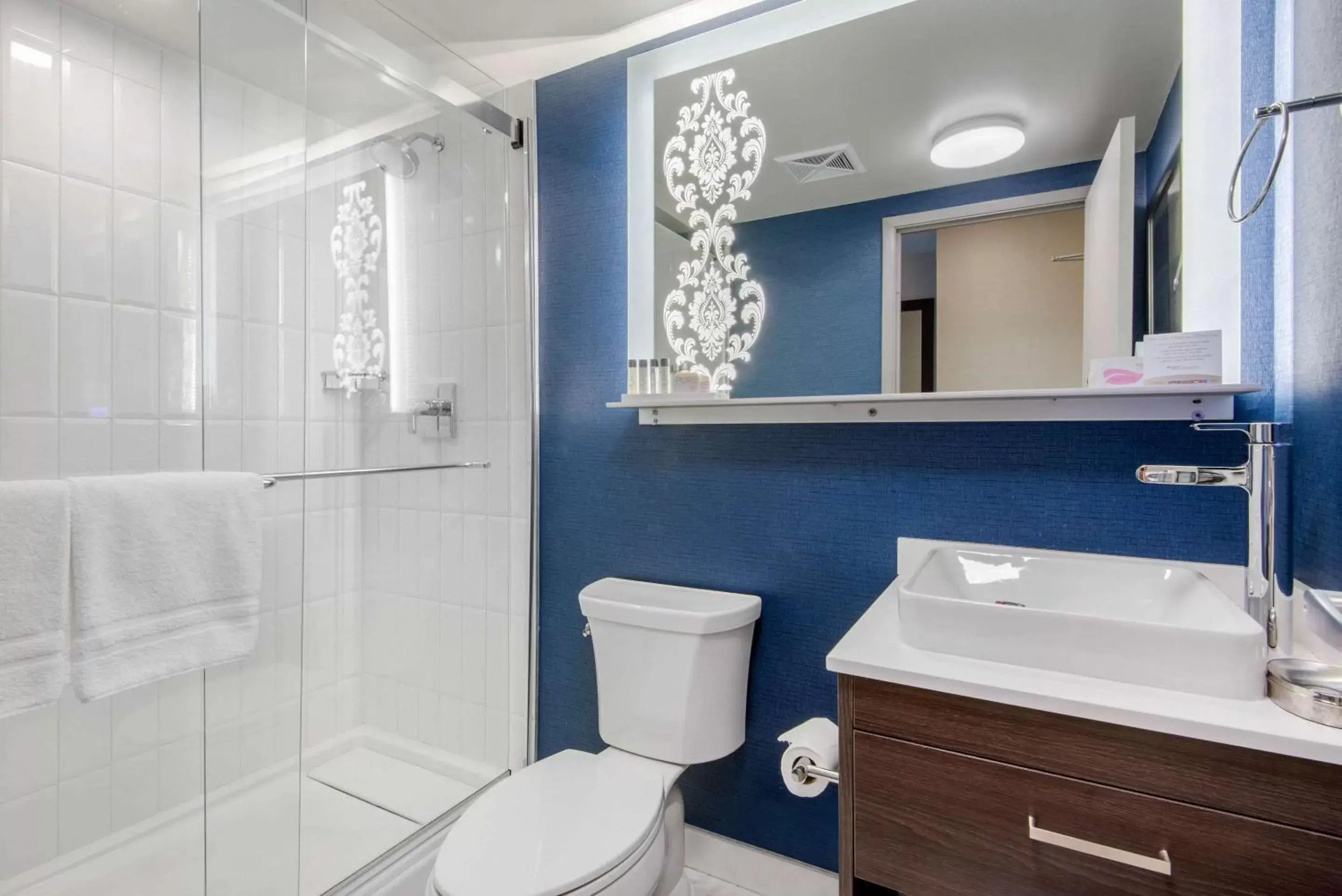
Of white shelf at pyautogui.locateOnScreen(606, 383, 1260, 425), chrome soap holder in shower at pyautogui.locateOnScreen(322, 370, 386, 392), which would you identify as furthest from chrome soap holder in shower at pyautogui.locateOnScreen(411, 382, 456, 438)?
white shelf at pyautogui.locateOnScreen(606, 383, 1260, 425)

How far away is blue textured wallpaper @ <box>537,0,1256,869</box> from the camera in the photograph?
1215mm

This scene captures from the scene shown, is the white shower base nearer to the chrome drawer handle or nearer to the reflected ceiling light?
the chrome drawer handle

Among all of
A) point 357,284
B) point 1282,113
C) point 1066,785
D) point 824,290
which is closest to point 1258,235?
point 1282,113

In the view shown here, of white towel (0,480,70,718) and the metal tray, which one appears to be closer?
the metal tray

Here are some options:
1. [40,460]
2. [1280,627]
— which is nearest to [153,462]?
[40,460]

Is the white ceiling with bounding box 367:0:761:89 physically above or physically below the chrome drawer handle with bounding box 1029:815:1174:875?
above

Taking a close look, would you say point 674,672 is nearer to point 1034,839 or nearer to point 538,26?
point 1034,839

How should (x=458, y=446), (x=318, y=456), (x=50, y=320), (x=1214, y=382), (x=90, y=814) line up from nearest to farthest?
1. (x=1214, y=382)
2. (x=50, y=320)
3. (x=90, y=814)
4. (x=318, y=456)
5. (x=458, y=446)

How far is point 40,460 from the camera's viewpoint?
113cm

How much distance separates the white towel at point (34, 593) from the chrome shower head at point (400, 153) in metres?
1.08

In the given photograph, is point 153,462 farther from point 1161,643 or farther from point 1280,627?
point 1280,627

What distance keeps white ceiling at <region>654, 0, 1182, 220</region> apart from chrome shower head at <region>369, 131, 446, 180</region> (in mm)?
708

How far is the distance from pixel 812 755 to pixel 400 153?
69.4 inches

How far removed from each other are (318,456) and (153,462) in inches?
18.0
